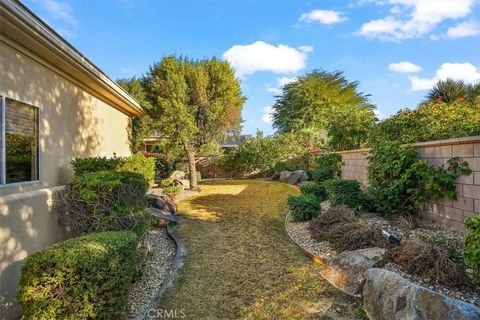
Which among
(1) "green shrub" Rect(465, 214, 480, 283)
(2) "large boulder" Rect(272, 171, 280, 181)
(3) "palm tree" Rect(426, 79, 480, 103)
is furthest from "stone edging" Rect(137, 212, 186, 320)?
(3) "palm tree" Rect(426, 79, 480, 103)

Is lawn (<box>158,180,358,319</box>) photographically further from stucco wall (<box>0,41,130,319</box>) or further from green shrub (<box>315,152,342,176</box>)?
green shrub (<box>315,152,342,176</box>)

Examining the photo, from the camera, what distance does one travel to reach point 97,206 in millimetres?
4637

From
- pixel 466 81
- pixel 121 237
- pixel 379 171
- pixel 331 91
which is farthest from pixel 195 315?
pixel 331 91

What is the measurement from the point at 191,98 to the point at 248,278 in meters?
10.4

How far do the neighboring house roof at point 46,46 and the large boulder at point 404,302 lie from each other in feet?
16.7

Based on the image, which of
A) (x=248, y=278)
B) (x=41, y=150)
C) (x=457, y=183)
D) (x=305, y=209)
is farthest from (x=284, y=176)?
(x=41, y=150)

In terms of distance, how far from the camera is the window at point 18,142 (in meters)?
3.73

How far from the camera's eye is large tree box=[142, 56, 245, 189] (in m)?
12.8

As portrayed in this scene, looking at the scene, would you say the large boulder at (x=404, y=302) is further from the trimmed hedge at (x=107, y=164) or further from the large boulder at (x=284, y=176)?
the large boulder at (x=284, y=176)

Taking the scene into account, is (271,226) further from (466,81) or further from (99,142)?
(466,81)

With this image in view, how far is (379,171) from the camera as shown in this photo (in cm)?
672

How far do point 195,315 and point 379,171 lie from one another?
518 cm

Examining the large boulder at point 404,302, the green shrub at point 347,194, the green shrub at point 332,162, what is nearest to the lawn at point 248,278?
the large boulder at point 404,302

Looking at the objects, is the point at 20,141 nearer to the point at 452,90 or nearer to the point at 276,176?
the point at 276,176
